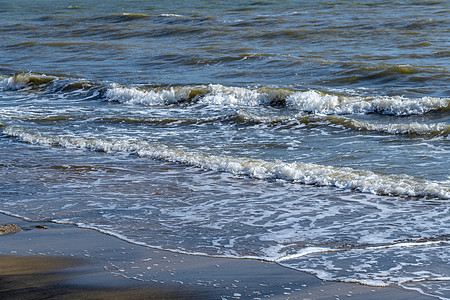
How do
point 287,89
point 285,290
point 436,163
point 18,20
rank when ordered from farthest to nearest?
point 18,20, point 287,89, point 436,163, point 285,290

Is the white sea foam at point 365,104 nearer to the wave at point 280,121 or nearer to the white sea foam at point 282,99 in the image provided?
the white sea foam at point 282,99

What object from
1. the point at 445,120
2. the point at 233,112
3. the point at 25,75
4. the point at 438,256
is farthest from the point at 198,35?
the point at 438,256

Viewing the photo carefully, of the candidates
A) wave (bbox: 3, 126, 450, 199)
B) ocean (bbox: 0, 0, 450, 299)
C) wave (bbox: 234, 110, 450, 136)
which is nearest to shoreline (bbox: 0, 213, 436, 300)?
ocean (bbox: 0, 0, 450, 299)

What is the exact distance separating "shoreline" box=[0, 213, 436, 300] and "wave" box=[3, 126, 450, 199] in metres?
2.23

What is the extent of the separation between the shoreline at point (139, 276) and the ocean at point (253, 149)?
0.60 ft

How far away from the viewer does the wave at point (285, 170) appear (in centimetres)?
595

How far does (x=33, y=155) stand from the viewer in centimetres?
830

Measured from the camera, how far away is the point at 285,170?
22.1ft

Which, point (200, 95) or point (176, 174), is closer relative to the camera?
point (176, 174)

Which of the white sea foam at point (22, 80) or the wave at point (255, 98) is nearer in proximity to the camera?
the wave at point (255, 98)

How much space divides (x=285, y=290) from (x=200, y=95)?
9.28m

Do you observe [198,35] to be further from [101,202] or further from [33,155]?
[101,202]

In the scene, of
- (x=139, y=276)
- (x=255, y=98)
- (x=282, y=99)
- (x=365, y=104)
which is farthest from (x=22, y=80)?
(x=139, y=276)

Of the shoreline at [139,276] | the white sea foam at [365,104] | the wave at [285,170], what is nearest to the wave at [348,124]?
the white sea foam at [365,104]
